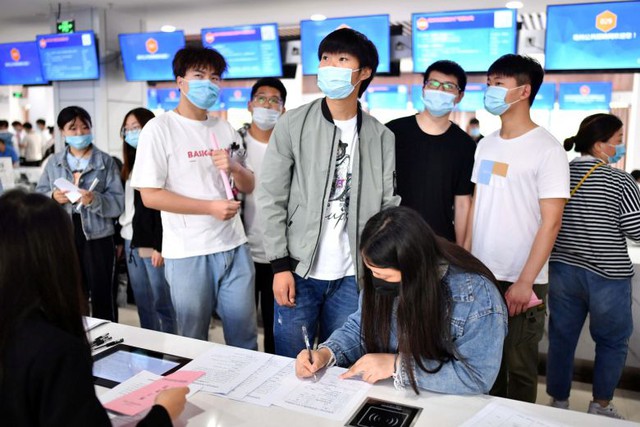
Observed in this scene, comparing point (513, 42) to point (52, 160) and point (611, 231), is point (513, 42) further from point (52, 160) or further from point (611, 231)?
point (52, 160)

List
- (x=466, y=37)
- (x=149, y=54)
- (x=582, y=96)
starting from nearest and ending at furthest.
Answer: (x=466, y=37)
(x=149, y=54)
(x=582, y=96)

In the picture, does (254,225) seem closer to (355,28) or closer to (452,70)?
(452,70)

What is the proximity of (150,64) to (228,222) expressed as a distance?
422 centimetres

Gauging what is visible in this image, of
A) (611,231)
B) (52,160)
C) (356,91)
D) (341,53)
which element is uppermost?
(341,53)

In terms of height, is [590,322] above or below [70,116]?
below

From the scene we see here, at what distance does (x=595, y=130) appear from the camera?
2426 mm

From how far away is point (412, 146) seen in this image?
2.23 m

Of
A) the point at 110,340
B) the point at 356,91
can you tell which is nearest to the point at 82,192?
the point at 110,340

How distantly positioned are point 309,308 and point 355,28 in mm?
3560

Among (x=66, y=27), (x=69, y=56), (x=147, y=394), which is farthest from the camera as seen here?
(x=66, y=27)

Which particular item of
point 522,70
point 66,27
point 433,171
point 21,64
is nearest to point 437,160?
point 433,171

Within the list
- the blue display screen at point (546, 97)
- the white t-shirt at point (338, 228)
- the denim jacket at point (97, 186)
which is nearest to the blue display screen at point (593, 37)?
the white t-shirt at point (338, 228)

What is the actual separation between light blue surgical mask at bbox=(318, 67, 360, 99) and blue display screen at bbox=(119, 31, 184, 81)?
4062 mm

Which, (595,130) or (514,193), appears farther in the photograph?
(595,130)
